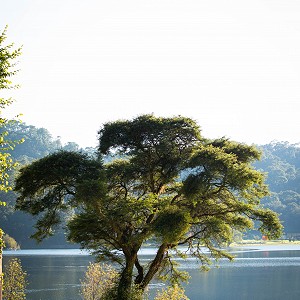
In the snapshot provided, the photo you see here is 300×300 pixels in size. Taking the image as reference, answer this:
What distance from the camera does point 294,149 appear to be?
169 meters

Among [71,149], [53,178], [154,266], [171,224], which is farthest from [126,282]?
[71,149]

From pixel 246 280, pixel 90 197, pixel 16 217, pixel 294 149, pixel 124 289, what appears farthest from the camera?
pixel 294 149

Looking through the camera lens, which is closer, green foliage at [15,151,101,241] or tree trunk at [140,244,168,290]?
green foliage at [15,151,101,241]

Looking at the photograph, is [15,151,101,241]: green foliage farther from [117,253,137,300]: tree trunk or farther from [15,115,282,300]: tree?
[117,253,137,300]: tree trunk

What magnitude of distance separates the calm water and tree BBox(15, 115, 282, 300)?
1954 cm

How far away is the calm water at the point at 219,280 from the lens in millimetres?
41531

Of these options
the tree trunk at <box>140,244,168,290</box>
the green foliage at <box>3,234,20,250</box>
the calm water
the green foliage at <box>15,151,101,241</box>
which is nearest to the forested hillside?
the calm water

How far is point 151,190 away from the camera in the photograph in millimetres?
22062

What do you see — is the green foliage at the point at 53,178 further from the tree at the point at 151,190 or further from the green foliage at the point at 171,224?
the green foliage at the point at 171,224

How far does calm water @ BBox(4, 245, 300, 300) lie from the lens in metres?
41.5

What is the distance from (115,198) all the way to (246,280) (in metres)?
31.4

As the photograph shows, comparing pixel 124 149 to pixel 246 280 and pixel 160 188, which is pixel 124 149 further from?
pixel 246 280

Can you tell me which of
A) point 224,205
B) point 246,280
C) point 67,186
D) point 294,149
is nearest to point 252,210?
point 224,205

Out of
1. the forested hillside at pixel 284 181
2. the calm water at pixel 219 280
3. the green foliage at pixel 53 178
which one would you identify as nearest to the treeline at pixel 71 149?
the forested hillside at pixel 284 181
